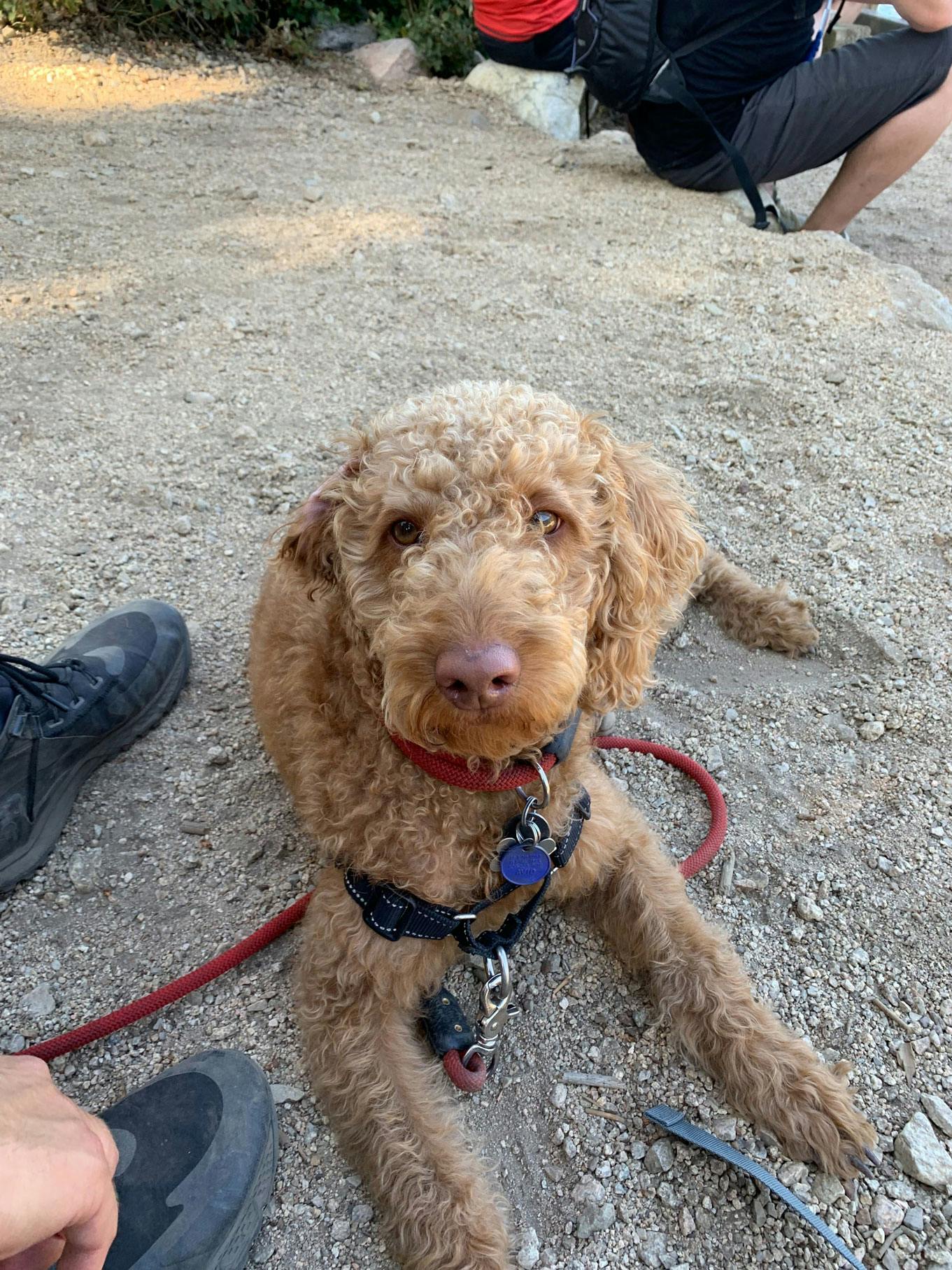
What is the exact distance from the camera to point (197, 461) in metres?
3.90

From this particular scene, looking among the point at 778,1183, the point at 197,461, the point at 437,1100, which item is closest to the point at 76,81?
the point at 197,461

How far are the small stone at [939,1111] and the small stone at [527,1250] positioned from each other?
3.07 ft

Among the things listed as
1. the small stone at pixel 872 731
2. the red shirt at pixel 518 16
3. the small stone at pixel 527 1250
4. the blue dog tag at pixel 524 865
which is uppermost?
the red shirt at pixel 518 16

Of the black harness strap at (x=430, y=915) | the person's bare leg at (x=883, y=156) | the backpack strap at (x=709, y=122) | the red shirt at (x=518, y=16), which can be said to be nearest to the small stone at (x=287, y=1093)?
the black harness strap at (x=430, y=915)

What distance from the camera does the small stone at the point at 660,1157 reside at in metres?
1.86

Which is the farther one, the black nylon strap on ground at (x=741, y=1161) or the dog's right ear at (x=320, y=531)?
the dog's right ear at (x=320, y=531)

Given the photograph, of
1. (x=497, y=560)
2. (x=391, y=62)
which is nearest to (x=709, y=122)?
(x=391, y=62)

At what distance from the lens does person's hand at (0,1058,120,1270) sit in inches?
39.9

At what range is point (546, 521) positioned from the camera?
1.88 m

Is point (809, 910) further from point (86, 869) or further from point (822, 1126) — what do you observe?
point (86, 869)

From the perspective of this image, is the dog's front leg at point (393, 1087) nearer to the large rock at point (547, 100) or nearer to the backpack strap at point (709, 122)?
the backpack strap at point (709, 122)

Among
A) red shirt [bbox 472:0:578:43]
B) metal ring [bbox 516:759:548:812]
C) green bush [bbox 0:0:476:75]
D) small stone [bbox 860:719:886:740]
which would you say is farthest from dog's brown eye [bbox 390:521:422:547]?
green bush [bbox 0:0:476:75]

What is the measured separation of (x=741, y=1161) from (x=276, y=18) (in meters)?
10.2

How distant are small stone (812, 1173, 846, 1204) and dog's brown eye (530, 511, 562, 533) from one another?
5.05 ft
